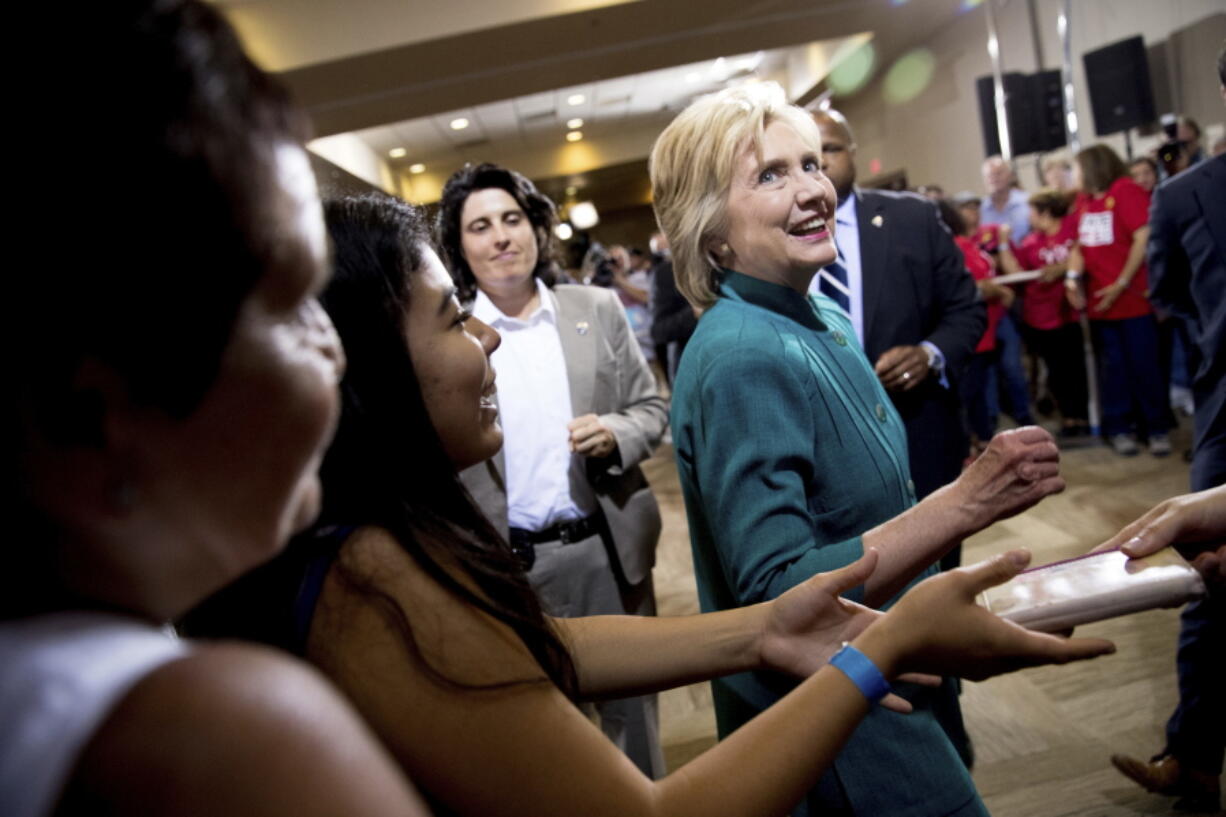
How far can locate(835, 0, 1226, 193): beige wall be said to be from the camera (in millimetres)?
6871

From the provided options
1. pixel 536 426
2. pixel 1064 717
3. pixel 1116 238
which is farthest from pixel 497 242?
pixel 1116 238

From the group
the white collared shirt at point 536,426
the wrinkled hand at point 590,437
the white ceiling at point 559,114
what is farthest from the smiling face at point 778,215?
the white ceiling at point 559,114

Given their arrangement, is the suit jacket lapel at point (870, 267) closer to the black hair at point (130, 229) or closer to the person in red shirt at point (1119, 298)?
the black hair at point (130, 229)

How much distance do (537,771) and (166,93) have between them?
1.70ft

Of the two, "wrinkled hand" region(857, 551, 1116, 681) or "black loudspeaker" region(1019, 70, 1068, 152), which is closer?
"wrinkled hand" region(857, 551, 1116, 681)

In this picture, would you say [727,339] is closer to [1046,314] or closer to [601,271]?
[1046,314]

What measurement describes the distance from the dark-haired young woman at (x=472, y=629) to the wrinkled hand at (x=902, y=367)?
4.85 feet

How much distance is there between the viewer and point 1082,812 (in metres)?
2.18

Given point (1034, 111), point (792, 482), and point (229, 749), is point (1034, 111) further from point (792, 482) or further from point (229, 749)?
point (229, 749)

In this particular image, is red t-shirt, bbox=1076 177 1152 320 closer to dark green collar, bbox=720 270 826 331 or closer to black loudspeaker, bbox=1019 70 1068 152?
black loudspeaker, bbox=1019 70 1068 152

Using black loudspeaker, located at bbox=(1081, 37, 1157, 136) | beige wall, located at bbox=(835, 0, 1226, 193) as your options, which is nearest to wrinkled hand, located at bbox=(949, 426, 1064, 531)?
beige wall, located at bbox=(835, 0, 1226, 193)

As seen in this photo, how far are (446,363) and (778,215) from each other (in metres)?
0.69

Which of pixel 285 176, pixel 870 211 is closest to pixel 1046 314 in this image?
pixel 870 211

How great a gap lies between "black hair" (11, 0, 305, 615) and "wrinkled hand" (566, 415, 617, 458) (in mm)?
1808
